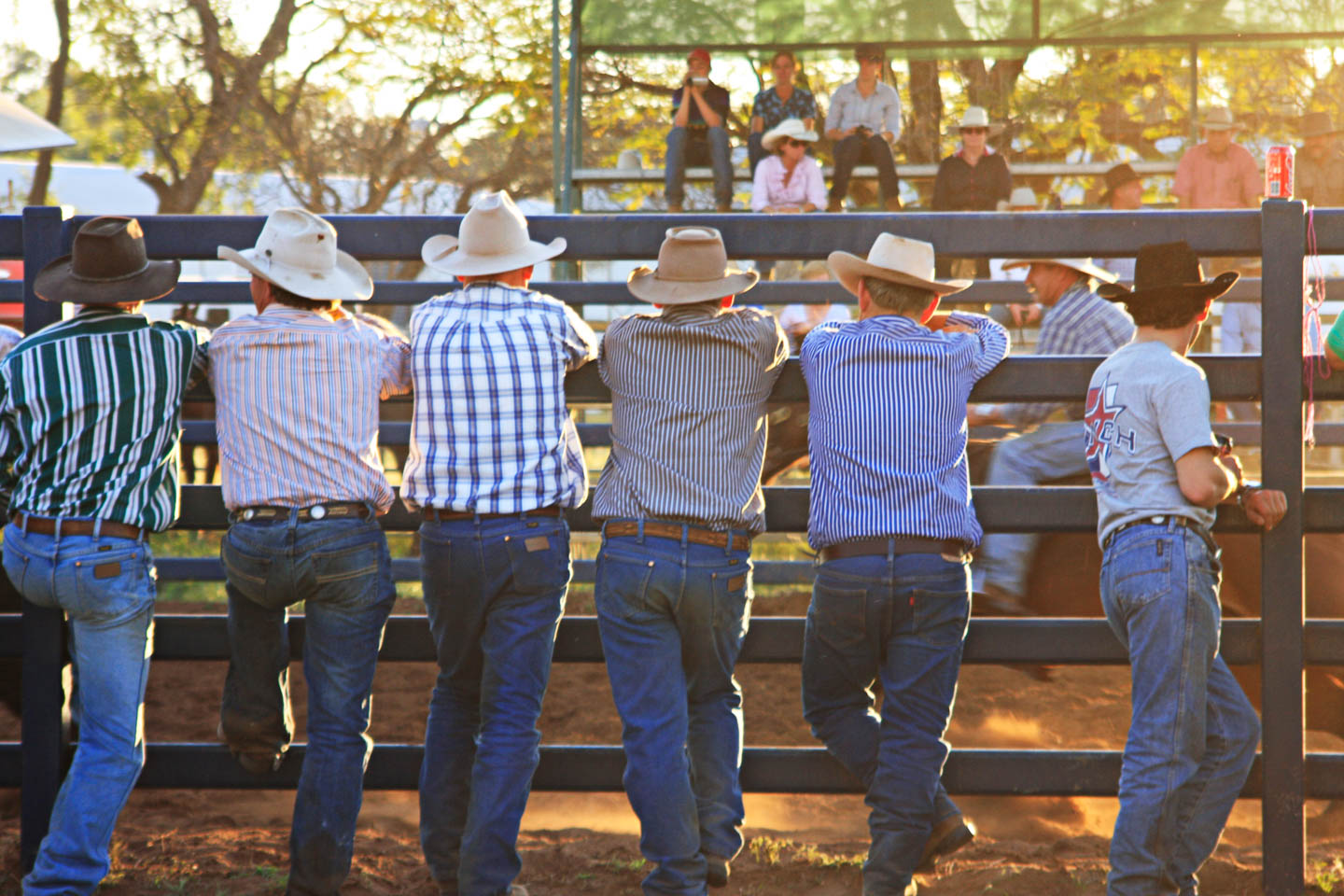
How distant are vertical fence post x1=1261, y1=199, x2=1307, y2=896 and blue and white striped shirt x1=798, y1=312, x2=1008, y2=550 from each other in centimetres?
104

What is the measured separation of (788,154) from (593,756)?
7.75 m

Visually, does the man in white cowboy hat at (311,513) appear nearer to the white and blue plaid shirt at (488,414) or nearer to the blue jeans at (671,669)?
the white and blue plaid shirt at (488,414)

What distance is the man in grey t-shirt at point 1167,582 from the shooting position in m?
3.52

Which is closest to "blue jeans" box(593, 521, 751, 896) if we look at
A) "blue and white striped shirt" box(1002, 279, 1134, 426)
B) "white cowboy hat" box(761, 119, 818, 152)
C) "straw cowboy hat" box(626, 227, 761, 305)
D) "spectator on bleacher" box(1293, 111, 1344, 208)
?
"straw cowboy hat" box(626, 227, 761, 305)

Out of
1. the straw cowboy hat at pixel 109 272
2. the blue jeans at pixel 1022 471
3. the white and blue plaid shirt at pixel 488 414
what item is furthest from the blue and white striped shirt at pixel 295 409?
the blue jeans at pixel 1022 471

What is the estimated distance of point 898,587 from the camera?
3609 mm

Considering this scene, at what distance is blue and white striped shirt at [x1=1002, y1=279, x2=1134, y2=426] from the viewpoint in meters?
5.55

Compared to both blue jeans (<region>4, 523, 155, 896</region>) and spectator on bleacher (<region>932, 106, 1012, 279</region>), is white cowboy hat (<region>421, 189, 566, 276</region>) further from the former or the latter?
spectator on bleacher (<region>932, 106, 1012, 279</region>)

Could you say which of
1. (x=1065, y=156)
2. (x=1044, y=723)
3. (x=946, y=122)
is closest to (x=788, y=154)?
(x=946, y=122)

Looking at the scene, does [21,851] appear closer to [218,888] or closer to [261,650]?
[218,888]

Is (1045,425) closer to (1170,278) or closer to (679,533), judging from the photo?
(1170,278)

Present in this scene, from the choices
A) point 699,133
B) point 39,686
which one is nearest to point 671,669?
point 39,686

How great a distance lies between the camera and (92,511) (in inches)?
146

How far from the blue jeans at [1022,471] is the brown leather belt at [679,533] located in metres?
2.32
